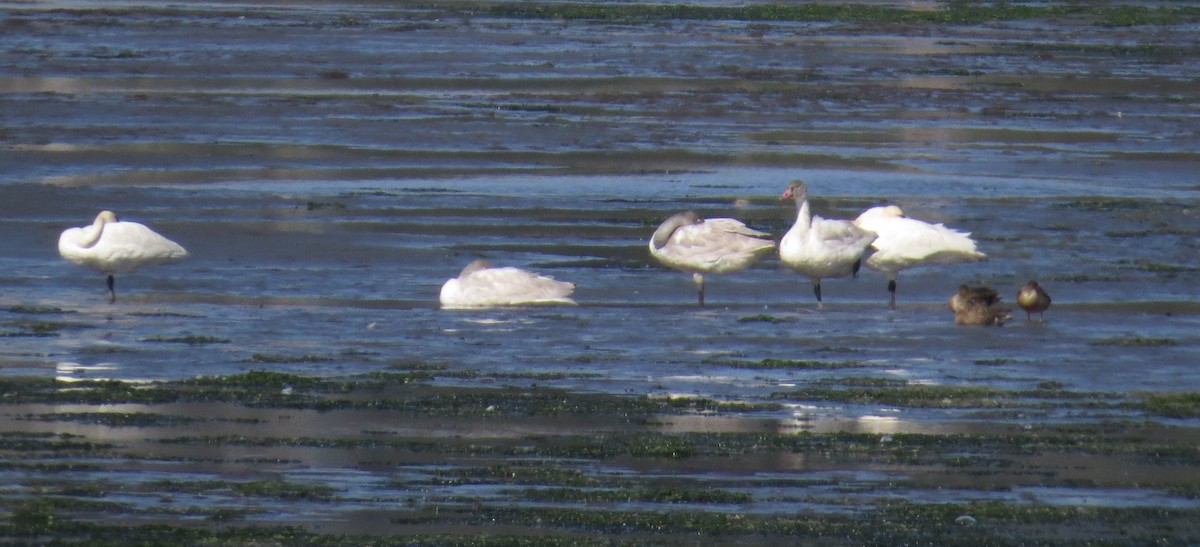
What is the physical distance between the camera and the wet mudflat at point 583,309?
336 inches

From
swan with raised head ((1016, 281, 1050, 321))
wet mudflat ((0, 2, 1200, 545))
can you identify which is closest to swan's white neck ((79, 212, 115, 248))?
wet mudflat ((0, 2, 1200, 545))

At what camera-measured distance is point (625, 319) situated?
12914mm

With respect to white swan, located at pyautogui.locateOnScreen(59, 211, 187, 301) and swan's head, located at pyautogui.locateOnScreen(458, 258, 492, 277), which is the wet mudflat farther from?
swan's head, located at pyautogui.locateOnScreen(458, 258, 492, 277)

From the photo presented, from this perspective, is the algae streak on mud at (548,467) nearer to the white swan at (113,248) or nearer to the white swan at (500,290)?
the white swan at (500,290)

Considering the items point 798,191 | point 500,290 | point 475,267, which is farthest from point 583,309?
point 798,191

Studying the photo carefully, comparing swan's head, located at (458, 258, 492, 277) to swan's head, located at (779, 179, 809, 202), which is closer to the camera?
swan's head, located at (458, 258, 492, 277)

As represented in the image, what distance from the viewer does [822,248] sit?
13.9m

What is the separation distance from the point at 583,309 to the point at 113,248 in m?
3.30

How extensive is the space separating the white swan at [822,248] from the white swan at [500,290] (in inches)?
67.8

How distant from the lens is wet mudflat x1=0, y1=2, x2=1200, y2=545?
8.53 metres

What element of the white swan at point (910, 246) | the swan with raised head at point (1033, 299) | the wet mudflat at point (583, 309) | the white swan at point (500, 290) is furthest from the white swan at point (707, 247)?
the swan with raised head at point (1033, 299)

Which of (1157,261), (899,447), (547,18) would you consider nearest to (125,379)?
→ (899,447)

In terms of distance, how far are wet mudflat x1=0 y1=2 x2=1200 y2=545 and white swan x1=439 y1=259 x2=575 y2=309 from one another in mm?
122

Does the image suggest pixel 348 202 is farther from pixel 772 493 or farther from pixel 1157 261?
pixel 772 493
